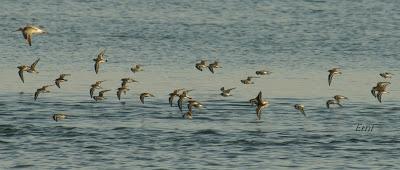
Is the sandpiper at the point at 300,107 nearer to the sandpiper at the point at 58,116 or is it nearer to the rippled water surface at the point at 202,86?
the rippled water surface at the point at 202,86

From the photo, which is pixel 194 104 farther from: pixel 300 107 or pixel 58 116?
pixel 58 116

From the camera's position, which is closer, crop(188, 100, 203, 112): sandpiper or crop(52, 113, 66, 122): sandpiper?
crop(52, 113, 66, 122): sandpiper

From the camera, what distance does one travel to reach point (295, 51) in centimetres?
8494

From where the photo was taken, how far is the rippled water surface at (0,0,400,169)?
172 ft

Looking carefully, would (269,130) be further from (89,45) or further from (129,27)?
(129,27)

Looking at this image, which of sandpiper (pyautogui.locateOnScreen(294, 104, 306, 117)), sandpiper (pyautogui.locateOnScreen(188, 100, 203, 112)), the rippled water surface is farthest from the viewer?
sandpiper (pyautogui.locateOnScreen(188, 100, 203, 112))

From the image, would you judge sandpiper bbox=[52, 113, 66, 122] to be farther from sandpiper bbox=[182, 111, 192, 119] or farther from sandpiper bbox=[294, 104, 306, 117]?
sandpiper bbox=[294, 104, 306, 117]

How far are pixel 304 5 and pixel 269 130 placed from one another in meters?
61.3

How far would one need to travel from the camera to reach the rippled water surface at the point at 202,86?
52281mm

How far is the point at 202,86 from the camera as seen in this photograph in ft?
231

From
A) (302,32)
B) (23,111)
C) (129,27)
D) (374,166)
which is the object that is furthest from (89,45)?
(374,166)

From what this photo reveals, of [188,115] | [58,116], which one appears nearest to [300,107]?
[188,115]

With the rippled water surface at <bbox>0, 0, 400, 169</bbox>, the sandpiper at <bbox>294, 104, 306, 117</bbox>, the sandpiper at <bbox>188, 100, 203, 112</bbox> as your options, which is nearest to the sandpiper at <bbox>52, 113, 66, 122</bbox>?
the rippled water surface at <bbox>0, 0, 400, 169</bbox>

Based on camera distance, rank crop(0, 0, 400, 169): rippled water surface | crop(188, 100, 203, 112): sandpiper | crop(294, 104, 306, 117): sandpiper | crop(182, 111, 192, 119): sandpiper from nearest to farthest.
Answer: crop(0, 0, 400, 169): rippled water surface → crop(294, 104, 306, 117): sandpiper → crop(188, 100, 203, 112): sandpiper → crop(182, 111, 192, 119): sandpiper
